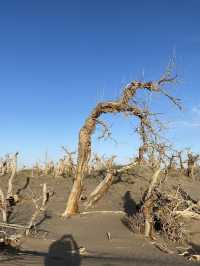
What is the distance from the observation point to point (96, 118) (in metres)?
13.2

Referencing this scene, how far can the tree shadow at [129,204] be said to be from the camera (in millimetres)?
14217

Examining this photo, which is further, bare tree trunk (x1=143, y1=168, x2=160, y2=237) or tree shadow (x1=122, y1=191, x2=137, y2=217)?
tree shadow (x1=122, y1=191, x2=137, y2=217)

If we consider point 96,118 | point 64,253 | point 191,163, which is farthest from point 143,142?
point 191,163

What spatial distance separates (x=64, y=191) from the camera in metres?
16.6

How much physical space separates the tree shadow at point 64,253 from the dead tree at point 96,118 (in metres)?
2.55

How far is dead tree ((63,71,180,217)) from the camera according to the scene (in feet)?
42.1

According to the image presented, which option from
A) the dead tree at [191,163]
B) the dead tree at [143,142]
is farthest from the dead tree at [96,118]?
the dead tree at [191,163]

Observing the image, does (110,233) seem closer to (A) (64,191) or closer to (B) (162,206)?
(B) (162,206)

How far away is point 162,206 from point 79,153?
9.12 ft

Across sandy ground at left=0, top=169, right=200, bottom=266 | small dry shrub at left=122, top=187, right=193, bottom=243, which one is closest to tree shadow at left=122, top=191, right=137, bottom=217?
sandy ground at left=0, top=169, right=200, bottom=266

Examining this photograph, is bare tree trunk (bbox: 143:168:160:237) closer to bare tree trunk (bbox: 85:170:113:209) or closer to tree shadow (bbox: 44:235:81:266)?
tree shadow (bbox: 44:235:81:266)

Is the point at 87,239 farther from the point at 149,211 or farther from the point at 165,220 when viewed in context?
the point at 165,220

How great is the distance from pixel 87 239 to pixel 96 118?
384 centimetres

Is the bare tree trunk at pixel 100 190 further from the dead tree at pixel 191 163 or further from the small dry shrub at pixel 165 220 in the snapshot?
the dead tree at pixel 191 163
